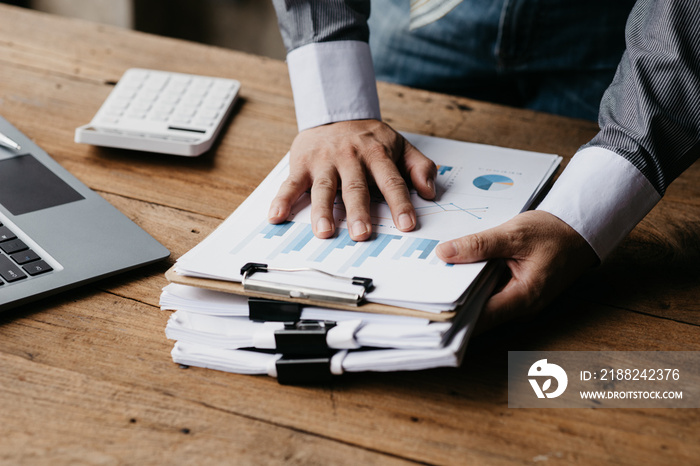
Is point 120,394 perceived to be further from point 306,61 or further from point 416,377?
point 306,61

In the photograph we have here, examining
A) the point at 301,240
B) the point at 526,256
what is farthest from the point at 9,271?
the point at 526,256

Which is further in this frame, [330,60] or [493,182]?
[330,60]

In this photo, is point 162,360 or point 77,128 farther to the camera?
point 77,128

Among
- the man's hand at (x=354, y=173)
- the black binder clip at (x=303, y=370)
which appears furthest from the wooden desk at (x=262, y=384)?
the man's hand at (x=354, y=173)

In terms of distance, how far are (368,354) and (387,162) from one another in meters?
0.28

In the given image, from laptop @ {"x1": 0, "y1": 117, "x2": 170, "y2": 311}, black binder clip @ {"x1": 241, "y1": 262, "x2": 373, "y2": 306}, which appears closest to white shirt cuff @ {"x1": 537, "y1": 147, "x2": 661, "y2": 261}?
black binder clip @ {"x1": 241, "y1": 262, "x2": 373, "y2": 306}

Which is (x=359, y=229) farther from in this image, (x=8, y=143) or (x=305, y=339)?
(x=8, y=143)

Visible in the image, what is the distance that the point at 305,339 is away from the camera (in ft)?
1.70

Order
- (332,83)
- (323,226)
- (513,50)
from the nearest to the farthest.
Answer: (323,226) < (332,83) < (513,50)

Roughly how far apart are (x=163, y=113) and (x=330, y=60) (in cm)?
25

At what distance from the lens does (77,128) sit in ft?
2.81

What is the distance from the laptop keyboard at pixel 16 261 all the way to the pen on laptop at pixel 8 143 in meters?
0.21

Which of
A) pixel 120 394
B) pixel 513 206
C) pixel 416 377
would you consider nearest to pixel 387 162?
pixel 513 206

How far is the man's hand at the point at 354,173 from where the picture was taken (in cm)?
64
